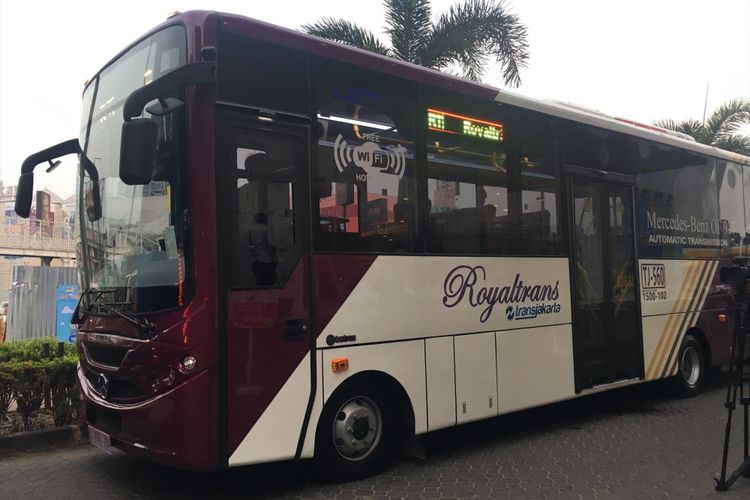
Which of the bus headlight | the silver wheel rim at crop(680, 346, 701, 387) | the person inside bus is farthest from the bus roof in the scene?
the silver wheel rim at crop(680, 346, 701, 387)

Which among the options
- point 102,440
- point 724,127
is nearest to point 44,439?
point 102,440

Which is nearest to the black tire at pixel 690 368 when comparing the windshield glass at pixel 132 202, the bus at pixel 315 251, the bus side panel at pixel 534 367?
the bus at pixel 315 251

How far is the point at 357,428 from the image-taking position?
4625 mm

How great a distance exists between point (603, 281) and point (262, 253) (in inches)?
173

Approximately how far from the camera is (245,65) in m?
4.12

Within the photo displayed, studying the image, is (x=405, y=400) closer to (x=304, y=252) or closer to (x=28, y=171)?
(x=304, y=252)

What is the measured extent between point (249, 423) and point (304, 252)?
1.27 meters

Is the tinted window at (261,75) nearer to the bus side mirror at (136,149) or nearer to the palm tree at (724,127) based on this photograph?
the bus side mirror at (136,149)

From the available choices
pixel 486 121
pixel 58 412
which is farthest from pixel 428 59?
pixel 58 412

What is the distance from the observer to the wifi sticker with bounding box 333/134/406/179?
4.61 meters

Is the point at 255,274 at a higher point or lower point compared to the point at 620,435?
higher

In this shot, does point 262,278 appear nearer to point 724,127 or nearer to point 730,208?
point 730,208

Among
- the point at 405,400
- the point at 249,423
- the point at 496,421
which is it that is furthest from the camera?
the point at 496,421

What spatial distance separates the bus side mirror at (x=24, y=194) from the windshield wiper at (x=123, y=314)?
0.92 meters
